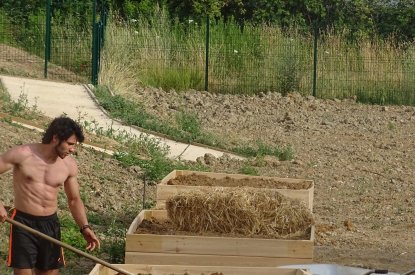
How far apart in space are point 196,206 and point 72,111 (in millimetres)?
9032

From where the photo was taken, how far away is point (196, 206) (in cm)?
962

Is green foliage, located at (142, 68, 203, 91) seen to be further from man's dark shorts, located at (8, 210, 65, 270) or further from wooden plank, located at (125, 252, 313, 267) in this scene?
man's dark shorts, located at (8, 210, 65, 270)

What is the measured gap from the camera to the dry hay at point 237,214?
9.43m

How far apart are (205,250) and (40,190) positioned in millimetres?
1760

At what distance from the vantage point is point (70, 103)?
19.1 metres

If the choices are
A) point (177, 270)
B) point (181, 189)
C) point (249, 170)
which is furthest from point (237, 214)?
point (249, 170)

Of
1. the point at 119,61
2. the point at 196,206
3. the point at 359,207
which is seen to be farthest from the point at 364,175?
the point at 119,61

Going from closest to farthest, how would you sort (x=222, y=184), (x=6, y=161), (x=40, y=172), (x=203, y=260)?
(x=6, y=161) → (x=40, y=172) → (x=203, y=260) → (x=222, y=184)

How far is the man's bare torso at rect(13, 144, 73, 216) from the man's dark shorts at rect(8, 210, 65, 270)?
0.19 feet

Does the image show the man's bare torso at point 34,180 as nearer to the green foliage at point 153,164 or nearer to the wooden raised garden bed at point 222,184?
the wooden raised garden bed at point 222,184

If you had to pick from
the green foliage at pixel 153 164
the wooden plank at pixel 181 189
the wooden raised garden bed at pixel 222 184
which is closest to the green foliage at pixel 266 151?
the green foliage at pixel 153 164

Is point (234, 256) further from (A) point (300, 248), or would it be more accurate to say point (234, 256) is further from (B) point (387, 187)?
(B) point (387, 187)

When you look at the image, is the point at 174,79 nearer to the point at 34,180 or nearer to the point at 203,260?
the point at 203,260

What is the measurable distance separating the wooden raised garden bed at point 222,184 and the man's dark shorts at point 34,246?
8.97 ft
